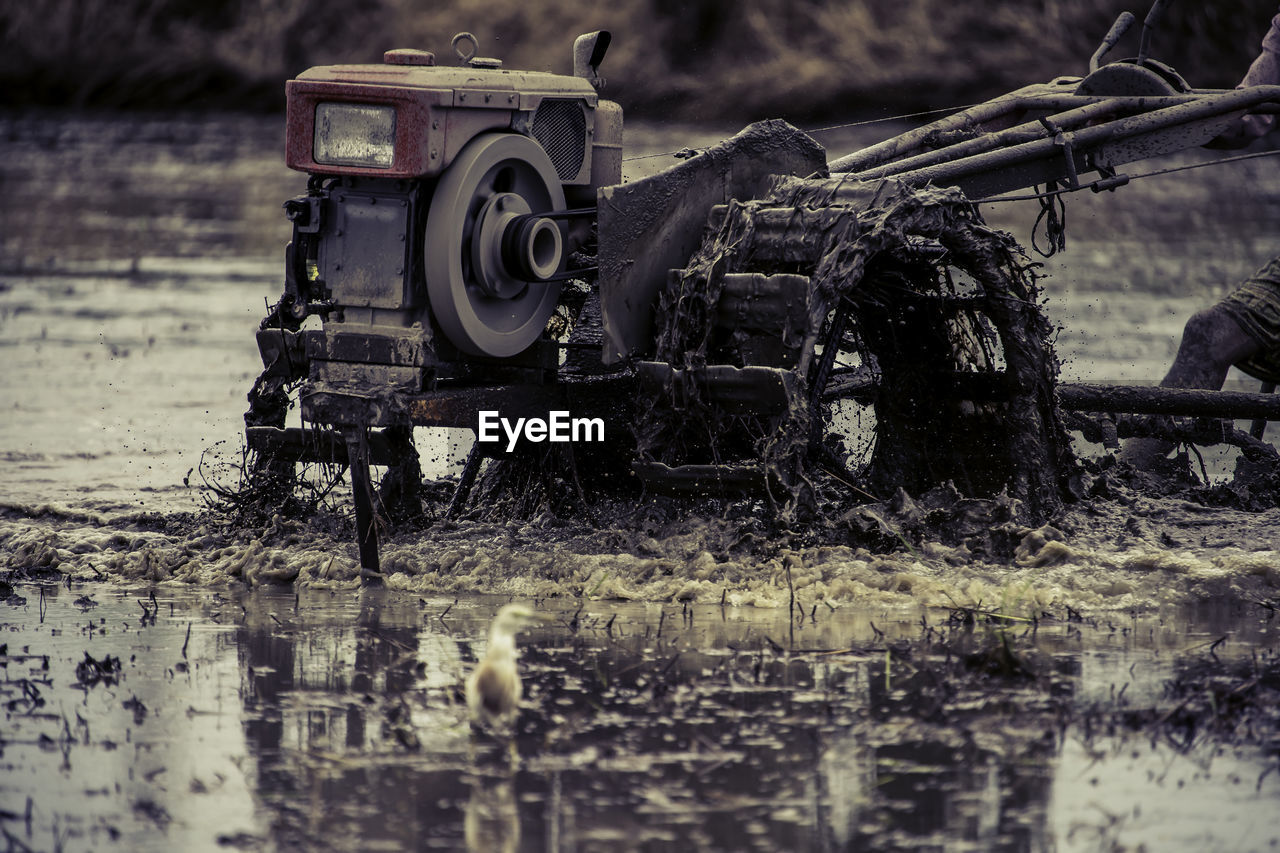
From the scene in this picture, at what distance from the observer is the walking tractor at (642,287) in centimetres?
700

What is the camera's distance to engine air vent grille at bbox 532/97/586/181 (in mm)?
7621

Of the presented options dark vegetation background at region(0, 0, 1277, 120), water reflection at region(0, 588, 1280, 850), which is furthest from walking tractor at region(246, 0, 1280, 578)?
dark vegetation background at region(0, 0, 1277, 120)

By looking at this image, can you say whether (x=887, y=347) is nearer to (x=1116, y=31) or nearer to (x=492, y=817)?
(x=1116, y=31)

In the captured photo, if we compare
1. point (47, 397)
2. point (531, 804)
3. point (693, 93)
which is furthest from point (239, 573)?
point (693, 93)

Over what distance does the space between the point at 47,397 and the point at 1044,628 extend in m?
7.91

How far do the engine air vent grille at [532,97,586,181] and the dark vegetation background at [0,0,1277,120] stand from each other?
1676 cm

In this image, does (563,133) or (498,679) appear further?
(563,133)

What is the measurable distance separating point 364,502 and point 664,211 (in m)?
1.66

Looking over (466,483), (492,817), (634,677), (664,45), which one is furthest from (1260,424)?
(664,45)

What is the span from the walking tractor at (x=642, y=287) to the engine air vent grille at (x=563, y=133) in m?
0.01

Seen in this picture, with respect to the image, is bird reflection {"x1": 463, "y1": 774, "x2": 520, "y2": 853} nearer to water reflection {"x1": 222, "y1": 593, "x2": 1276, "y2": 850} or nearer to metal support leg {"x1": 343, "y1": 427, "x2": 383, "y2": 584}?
water reflection {"x1": 222, "y1": 593, "x2": 1276, "y2": 850}

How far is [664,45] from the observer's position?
26.4m

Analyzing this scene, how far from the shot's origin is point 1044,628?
636 cm

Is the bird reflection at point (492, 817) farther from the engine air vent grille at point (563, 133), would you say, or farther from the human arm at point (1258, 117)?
the human arm at point (1258, 117)
